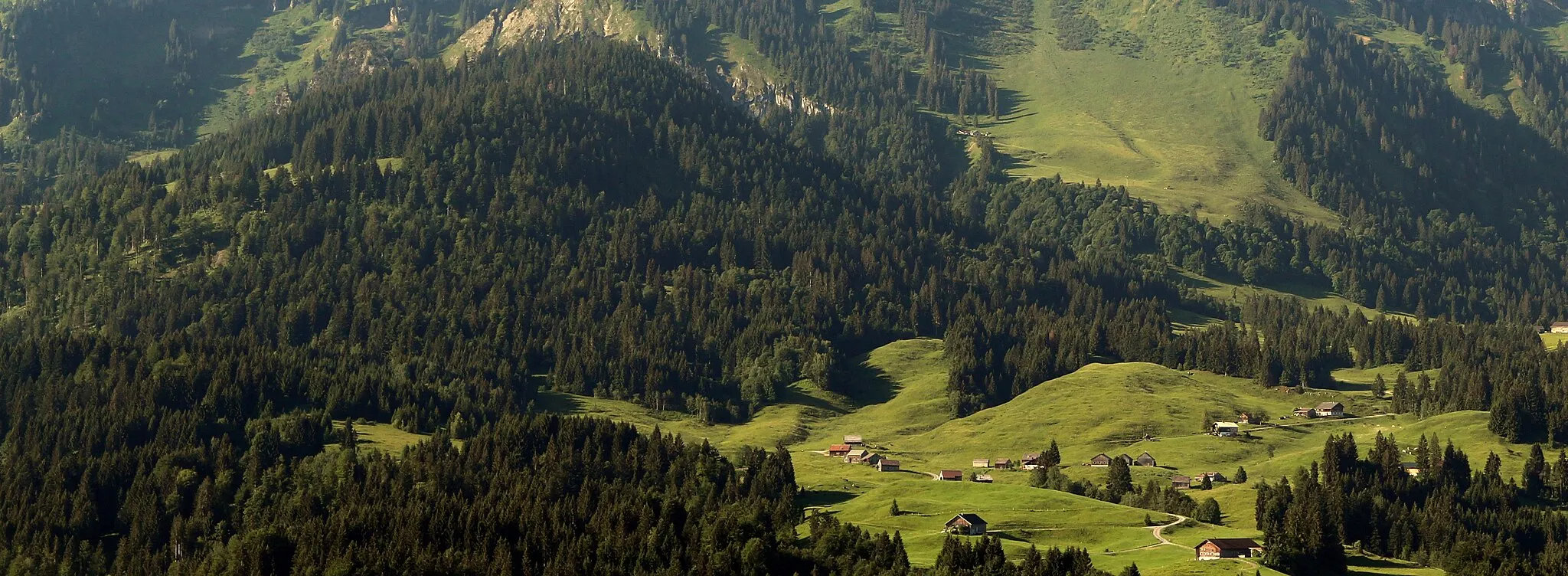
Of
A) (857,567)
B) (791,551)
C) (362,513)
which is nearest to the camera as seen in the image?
(857,567)

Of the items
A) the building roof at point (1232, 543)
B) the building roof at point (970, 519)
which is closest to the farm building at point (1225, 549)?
the building roof at point (1232, 543)

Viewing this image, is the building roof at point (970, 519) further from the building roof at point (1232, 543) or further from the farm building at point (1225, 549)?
the building roof at point (1232, 543)

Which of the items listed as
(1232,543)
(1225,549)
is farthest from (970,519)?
(1232,543)

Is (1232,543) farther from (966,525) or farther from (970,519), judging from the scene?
(970,519)

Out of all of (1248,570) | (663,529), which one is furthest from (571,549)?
(1248,570)

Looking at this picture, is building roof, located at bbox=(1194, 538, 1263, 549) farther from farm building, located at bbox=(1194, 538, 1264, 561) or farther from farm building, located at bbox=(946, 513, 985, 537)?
farm building, located at bbox=(946, 513, 985, 537)

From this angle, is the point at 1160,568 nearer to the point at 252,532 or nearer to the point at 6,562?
the point at 252,532

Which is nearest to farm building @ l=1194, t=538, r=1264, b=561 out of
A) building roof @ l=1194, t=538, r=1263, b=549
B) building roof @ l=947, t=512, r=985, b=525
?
building roof @ l=1194, t=538, r=1263, b=549
